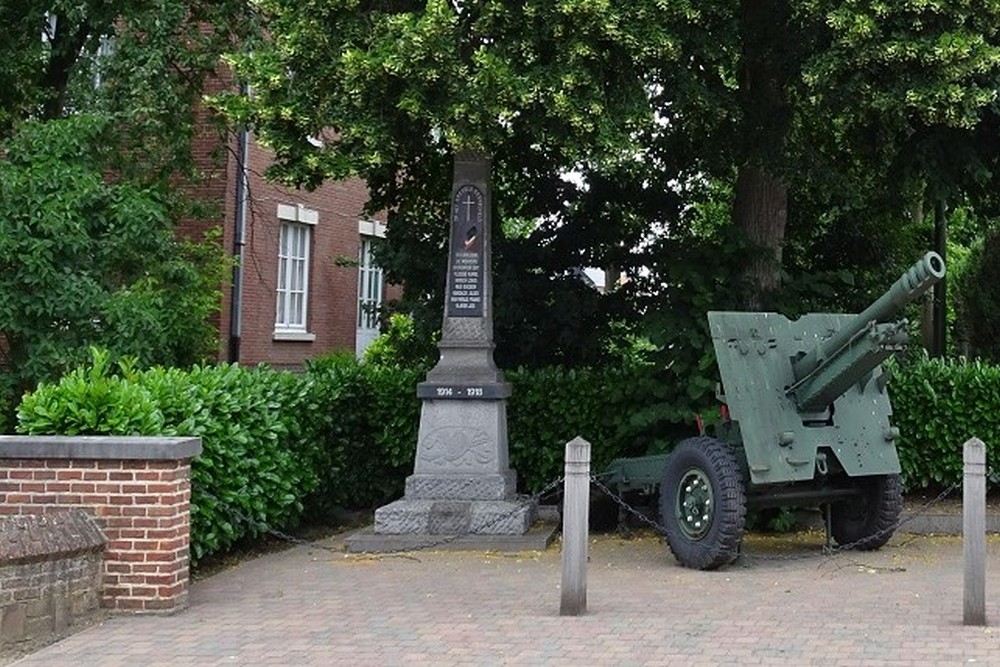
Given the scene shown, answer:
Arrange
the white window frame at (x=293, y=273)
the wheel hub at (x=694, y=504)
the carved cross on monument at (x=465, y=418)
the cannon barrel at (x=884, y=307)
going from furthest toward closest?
the white window frame at (x=293, y=273), the carved cross on monument at (x=465, y=418), the wheel hub at (x=694, y=504), the cannon barrel at (x=884, y=307)

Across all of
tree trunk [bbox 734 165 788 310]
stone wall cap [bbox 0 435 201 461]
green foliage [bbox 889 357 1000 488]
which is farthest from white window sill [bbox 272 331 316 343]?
stone wall cap [bbox 0 435 201 461]

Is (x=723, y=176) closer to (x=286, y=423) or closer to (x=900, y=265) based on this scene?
(x=900, y=265)

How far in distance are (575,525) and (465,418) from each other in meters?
4.24

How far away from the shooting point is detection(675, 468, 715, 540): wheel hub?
35.3 ft

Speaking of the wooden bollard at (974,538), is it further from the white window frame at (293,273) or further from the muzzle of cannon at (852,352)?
the white window frame at (293,273)

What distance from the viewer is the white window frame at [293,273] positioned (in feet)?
77.7

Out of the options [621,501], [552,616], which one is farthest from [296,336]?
[552,616]

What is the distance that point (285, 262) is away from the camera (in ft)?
79.0

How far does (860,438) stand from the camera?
37.5ft

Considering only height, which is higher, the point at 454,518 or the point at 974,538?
the point at 974,538

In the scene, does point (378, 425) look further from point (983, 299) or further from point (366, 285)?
point (366, 285)

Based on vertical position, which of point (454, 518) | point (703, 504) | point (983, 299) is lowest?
point (454, 518)

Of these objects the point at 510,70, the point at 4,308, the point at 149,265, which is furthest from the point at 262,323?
the point at 510,70

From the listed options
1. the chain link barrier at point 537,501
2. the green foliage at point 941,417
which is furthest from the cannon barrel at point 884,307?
the green foliage at point 941,417
